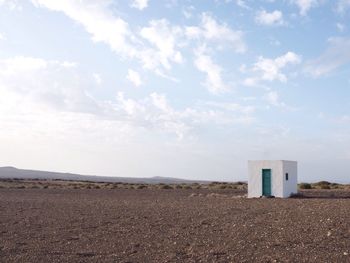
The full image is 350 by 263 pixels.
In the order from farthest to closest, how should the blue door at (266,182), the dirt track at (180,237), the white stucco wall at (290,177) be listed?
the white stucco wall at (290,177) → the blue door at (266,182) → the dirt track at (180,237)

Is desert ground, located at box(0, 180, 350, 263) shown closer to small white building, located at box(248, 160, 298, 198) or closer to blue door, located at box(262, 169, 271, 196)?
small white building, located at box(248, 160, 298, 198)

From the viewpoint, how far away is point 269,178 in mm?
44812

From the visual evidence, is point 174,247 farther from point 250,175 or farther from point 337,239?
point 250,175

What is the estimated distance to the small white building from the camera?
44312 mm

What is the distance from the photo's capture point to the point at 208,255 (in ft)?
50.3

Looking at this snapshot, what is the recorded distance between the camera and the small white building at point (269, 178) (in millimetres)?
44312

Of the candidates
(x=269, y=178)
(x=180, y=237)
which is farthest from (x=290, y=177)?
(x=180, y=237)

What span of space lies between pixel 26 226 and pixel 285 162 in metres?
26.5

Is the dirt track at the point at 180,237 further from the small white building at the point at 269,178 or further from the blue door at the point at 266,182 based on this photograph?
the blue door at the point at 266,182

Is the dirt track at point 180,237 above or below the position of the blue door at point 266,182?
below

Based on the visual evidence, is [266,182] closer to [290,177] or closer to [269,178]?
[269,178]

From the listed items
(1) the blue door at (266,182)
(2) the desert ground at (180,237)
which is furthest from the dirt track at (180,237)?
(1) the blue door at (266,182)

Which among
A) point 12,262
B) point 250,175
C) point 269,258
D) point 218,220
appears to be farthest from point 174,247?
point 250,175

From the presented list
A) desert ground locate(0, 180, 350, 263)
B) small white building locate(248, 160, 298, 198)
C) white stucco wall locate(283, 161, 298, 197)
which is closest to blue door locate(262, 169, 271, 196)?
small white building locate(248, 160, 298, 198)
